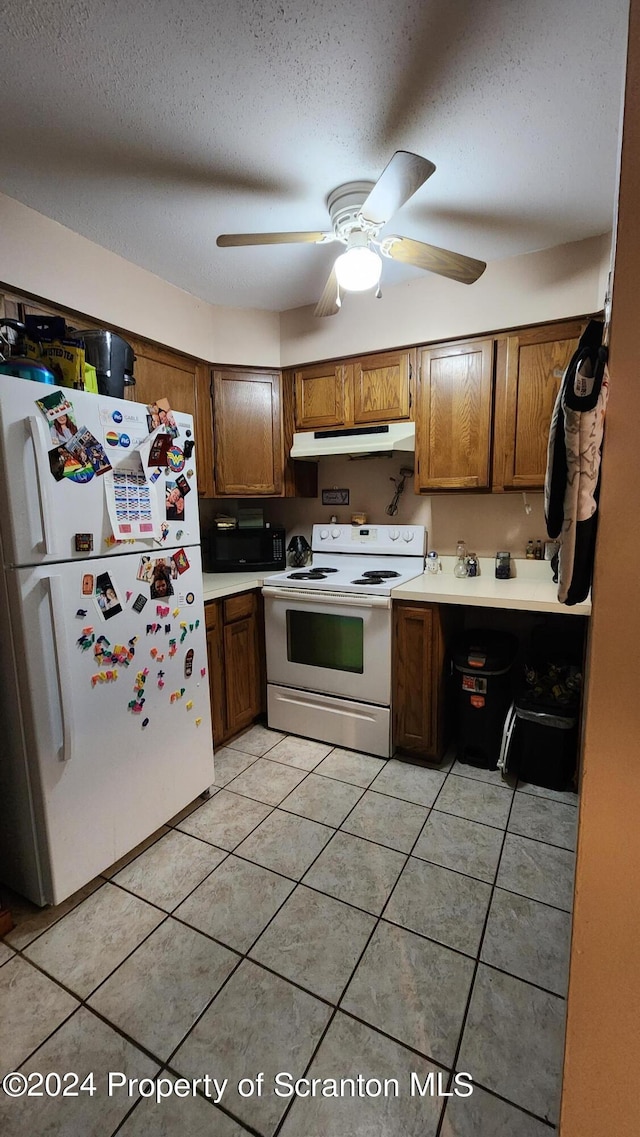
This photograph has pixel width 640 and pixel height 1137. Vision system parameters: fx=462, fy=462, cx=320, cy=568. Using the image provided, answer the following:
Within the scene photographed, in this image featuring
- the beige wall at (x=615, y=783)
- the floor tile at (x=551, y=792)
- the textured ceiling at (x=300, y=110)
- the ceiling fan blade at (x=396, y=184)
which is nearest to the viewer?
the beige wall at (x=615, y=783)

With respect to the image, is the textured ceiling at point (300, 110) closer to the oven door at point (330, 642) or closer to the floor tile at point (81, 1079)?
the oven door at point (330, 642)

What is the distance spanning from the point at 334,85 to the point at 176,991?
2545 millimetres

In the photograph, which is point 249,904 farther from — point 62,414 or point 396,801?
point 62,414

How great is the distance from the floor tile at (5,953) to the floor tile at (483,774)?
71.4 inches

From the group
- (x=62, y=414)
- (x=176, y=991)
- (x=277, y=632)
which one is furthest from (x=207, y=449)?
(x=176, y=991)

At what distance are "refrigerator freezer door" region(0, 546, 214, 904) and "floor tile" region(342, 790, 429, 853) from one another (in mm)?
737

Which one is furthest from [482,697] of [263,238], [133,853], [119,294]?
[119,294]

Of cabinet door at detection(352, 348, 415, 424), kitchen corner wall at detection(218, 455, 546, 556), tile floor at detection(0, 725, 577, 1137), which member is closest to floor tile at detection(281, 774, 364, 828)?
tile floor at detection(0, 725, 577, 1137)

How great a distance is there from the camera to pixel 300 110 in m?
1.36

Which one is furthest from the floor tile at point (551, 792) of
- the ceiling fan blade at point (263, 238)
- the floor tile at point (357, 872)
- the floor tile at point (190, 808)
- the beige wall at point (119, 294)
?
the beige wall at point (119, 294)

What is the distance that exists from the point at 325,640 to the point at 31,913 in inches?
60.9

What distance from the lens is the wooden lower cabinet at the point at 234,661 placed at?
2.36 m

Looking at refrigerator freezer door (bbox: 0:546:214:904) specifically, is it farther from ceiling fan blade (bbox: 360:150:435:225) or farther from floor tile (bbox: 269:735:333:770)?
ceiling fan blade (bbox: 360:150:435:225)

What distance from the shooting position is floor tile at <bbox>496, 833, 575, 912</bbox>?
1547 mm
